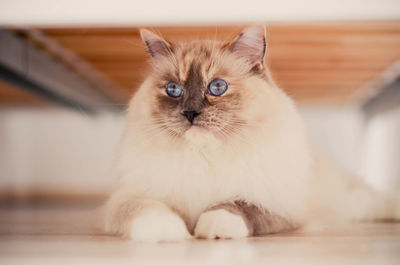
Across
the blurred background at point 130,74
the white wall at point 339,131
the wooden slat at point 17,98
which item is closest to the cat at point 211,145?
the blurred background at point 130,74

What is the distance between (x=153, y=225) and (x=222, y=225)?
182 millimetres

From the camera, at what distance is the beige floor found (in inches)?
41.8

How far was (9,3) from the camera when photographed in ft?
3.31

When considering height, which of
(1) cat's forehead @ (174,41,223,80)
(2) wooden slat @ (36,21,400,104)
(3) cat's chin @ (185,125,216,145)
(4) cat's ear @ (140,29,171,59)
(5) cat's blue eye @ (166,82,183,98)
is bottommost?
(3) cat's chin @ (185,125,216,145)

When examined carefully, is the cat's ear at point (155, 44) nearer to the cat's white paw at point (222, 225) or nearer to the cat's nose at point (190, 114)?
the cat's nose at point (190, 114)

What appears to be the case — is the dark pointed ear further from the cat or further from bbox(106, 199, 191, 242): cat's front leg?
bbox(106, 199, 191, 242): cat's front leg

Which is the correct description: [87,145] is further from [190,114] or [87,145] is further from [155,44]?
[190,114]

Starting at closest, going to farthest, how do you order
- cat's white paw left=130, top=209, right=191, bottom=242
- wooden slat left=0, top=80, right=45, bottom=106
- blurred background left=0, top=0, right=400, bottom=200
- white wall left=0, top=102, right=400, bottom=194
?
blurred background left=0, top=0, right=400, bottom=200 < cat's white paw left=130, top=209, right=191, bottom=242 < wooden slat left=0, top=80, right=45, bottom=106 < white wall left=0, top=102, right=400, bottom=194

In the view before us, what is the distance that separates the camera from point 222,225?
1.25 metres

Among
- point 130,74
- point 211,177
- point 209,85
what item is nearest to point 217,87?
point 209,85

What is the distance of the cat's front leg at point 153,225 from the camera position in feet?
4.04

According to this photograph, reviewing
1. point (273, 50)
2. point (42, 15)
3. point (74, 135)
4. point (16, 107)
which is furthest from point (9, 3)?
point (16, 107)

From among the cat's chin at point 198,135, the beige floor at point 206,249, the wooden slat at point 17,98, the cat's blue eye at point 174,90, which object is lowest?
the beige floor at point 206,249

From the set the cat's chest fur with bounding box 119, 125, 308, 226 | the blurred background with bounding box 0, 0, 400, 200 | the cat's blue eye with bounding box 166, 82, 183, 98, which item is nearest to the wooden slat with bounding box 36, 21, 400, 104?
the blurred background with bounding box 0, 0, 400, 200
